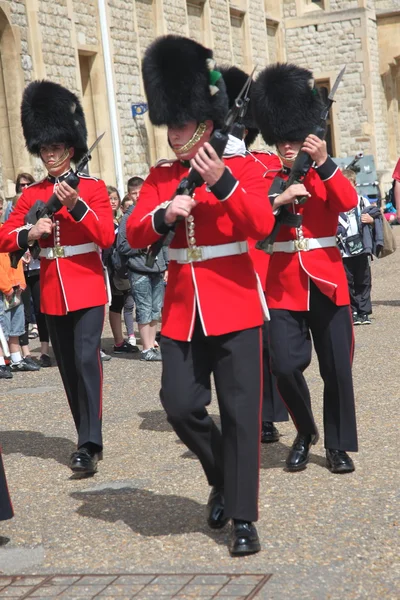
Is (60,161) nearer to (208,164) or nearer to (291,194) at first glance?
(291,194)

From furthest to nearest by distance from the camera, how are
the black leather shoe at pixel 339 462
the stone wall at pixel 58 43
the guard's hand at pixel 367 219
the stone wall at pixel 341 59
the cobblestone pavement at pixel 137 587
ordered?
the stone wall at pixel 341 59 < the stone wall at pixel 58 43 < the guard's hand at pixel 367 219 < the black leather shoe at pixel 339 462 < the cobblestone pavement at pixel 137 587

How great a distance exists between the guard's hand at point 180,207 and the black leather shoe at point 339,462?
174 centimetres

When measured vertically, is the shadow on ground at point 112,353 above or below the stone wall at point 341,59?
below

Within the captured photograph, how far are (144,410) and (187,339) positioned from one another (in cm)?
323

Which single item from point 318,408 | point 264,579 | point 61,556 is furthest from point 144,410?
point 264,579

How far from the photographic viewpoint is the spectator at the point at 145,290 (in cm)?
1012

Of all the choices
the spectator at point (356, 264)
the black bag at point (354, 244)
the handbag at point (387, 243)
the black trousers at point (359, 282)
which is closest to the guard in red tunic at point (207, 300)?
the spectator at point (356, 264)

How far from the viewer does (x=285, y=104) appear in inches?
219

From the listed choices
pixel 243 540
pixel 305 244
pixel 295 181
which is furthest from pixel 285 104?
pixel 243 540

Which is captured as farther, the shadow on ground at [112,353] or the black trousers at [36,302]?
the shadow on ground at [112,353]

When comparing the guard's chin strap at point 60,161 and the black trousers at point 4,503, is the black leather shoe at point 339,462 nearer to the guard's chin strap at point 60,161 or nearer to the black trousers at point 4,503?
the black trousers at point 4,503

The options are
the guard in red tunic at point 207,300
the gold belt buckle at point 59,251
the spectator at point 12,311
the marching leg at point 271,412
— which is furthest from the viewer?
the spectator at point 12,311

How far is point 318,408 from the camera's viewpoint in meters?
7.07

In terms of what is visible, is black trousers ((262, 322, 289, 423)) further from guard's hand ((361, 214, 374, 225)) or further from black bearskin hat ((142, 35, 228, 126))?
guard's hand ((361, 214, 374, 225))
